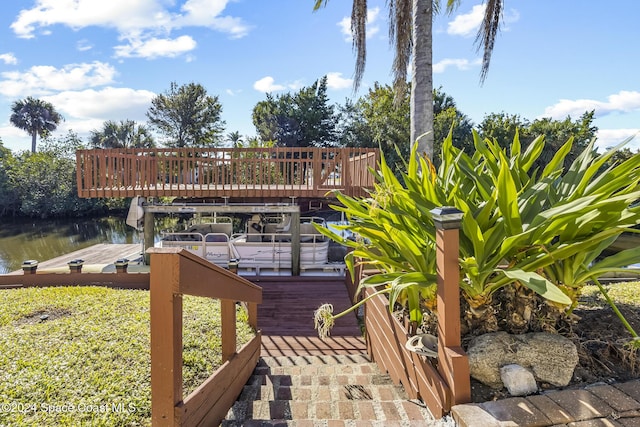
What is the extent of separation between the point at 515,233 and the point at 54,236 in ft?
88.4

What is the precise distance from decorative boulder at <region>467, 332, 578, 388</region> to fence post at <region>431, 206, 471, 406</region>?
175 mm

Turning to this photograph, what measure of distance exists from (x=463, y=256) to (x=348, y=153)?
6.12 metres

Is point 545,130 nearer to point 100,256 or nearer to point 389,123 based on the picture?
point 389,123

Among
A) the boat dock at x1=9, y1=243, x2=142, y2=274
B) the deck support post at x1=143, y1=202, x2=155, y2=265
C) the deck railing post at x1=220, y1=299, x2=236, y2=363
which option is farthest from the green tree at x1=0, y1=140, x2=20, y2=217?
the deck railing post at x1=220, y1=299, x2=236, y2=363

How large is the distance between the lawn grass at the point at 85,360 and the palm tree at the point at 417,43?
3.84 m

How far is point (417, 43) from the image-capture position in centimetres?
516

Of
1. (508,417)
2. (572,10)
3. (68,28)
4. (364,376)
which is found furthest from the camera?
(68,28)

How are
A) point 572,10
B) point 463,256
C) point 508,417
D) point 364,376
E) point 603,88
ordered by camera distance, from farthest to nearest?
point 603,88 → point 572,10 → point 364,376 → point 463,256 → point 508,417

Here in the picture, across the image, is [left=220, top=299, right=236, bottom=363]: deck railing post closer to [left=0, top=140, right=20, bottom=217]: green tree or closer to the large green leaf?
the large green leaf

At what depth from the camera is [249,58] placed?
17234 millimetres

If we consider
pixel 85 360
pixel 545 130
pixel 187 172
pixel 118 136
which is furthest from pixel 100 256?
pixel 118 136

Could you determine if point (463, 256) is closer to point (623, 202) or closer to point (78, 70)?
point (623, 202)

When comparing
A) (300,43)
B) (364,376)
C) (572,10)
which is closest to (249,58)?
(300,43)

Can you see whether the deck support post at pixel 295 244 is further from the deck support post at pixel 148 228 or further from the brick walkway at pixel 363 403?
the deck support post at pixel 148 228
